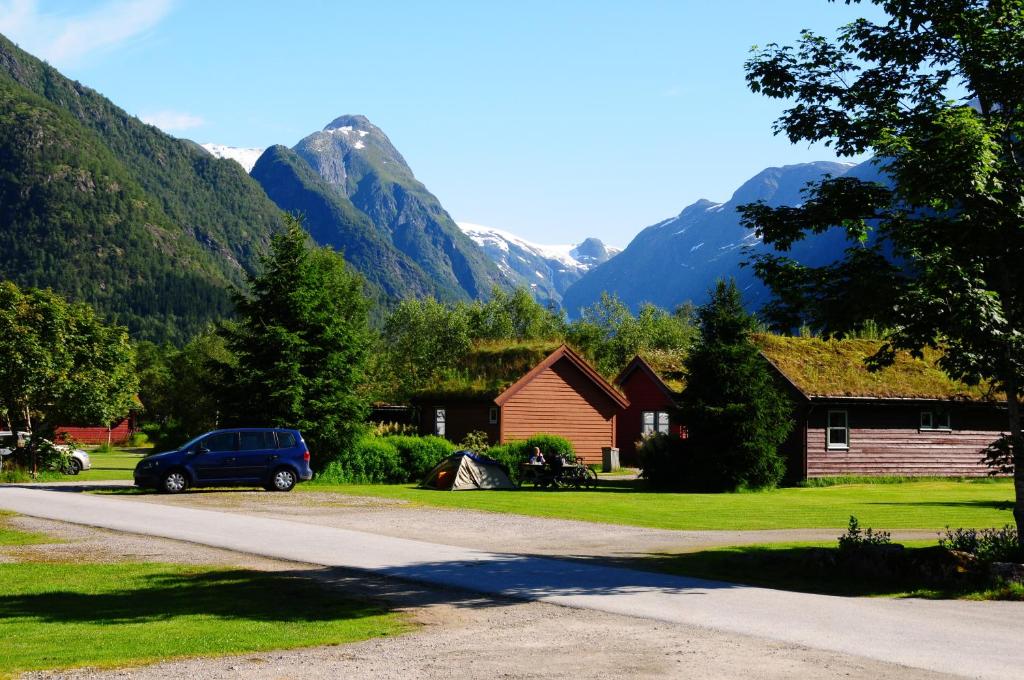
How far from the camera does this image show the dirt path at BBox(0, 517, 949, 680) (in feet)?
28.3

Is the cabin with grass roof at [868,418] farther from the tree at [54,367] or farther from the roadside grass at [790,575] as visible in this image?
the tree at [54,367]

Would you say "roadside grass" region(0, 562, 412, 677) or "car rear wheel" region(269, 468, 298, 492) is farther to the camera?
"car rear wheel" region(269, 468, 298, 492)

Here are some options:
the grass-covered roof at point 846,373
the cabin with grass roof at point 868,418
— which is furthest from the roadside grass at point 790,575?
the grass-covered roof at point 846,373

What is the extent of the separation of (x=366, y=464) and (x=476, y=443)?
6.56 metres

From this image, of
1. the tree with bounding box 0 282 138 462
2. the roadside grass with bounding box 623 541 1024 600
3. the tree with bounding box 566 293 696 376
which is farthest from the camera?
the tree with bounding box 566 293 696 376

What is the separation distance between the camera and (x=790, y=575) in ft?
48.3

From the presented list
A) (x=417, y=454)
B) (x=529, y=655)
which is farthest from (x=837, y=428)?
(x=529, y=655)

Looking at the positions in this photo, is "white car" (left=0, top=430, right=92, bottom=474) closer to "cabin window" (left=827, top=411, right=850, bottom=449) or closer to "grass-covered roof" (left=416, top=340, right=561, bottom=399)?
"grass-covered roof" (left=416, top=340, right=561, bottom=399)

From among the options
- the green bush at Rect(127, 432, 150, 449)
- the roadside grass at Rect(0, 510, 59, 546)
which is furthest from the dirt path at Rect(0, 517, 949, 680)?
the green bush at Rect(127, 432, 150, 449)

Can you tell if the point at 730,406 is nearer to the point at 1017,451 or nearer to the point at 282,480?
the point at 282,480

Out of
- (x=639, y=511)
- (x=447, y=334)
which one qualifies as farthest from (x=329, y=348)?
(x=447, y=334)

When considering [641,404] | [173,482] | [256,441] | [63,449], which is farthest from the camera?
[641,404]

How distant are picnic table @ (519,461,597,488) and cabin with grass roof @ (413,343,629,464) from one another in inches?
373

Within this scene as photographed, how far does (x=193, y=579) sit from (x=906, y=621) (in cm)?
896
